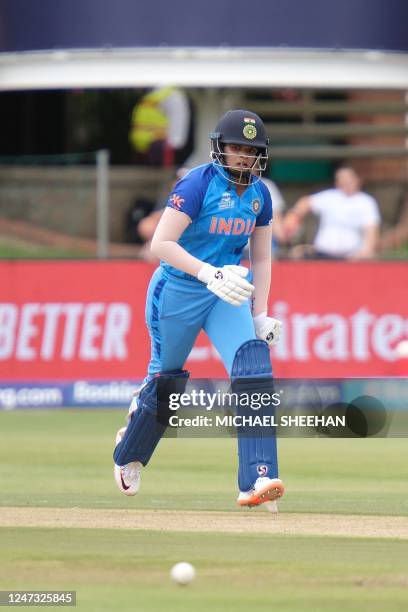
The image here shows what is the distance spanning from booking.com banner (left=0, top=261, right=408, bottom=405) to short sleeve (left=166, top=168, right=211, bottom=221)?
7164mm

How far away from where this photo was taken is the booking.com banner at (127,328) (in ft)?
48.7

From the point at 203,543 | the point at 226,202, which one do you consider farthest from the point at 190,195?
the point at 203,543

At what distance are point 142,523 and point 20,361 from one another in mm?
7399

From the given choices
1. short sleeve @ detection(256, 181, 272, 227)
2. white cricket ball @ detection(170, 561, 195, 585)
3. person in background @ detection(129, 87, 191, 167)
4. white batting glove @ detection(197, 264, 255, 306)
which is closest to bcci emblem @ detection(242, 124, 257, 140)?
short sleeve @ detection(256, 181, 272, 227)

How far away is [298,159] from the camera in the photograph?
74.1 feet

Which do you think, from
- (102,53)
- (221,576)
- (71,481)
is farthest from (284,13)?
(221,576)

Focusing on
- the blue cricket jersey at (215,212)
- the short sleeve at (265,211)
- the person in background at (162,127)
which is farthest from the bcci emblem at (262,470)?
the person in background at (162,127)

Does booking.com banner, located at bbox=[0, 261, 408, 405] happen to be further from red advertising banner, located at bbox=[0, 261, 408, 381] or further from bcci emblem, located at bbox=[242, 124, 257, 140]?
bcci emblem, located at bbox=[242, 124, 257, 140]

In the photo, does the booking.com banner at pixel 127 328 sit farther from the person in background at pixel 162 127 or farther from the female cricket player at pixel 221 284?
the person in background at pixel 162 127

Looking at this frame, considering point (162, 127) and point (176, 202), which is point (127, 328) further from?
point (162, 127)

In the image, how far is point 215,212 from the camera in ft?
25.2

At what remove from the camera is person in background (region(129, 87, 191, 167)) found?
22125 mm

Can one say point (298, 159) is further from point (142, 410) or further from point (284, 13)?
point (142, 410)

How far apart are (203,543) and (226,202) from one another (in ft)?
5.86
